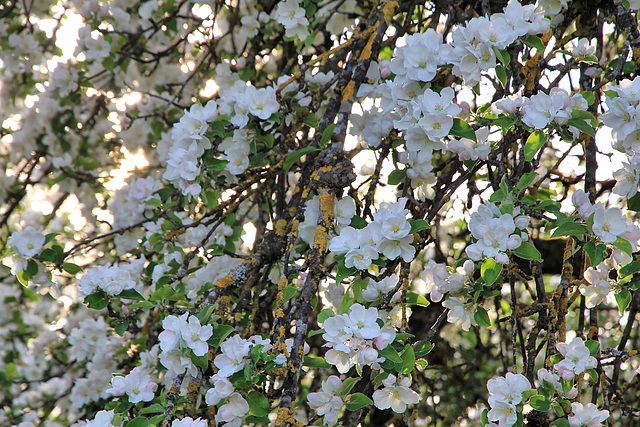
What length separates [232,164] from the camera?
1.28 meters

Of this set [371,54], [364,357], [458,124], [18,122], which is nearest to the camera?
[364,357]

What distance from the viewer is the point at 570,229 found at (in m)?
0.95

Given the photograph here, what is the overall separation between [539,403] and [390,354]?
0.28 metres

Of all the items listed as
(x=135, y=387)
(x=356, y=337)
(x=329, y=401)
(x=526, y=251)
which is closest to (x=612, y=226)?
(x=526, y=251)

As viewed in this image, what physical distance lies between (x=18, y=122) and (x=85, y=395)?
146 cm

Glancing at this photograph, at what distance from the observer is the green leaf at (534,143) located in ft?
3.30

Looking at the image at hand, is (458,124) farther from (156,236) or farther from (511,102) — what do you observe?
(156,236)

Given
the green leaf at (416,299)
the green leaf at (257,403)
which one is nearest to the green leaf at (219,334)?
the green leaf at (257,403)

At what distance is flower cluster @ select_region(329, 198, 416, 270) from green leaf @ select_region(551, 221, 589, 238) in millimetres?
244

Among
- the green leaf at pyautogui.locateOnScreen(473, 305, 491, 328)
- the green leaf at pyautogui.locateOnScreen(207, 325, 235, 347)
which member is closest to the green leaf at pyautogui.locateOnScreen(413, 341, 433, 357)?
the green leaf at pyautogui.locateOnScreen(473, 305, 491, 328)

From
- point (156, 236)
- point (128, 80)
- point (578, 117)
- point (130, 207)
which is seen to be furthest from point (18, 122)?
point (578, 117)

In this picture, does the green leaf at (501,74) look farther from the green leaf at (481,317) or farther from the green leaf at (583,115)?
the green leaf at (481,317)

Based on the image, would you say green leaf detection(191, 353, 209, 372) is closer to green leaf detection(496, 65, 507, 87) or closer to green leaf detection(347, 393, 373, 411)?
green leaf detection(347, 393, 373, 411)

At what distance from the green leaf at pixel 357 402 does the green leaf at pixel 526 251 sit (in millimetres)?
367
